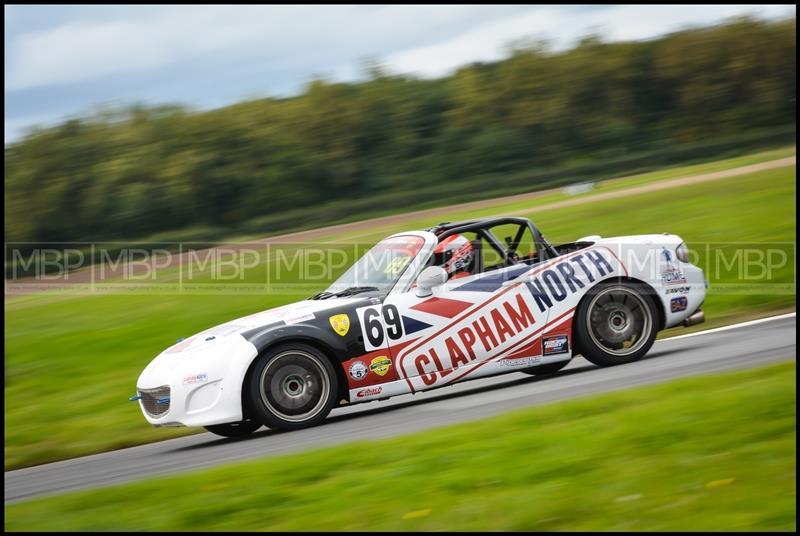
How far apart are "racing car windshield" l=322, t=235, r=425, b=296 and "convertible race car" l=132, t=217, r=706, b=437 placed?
18 millimetres

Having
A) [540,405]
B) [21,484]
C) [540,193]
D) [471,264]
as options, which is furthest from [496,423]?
[540,193]

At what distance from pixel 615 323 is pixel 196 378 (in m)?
4.24

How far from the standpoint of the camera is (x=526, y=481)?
5.58 metres

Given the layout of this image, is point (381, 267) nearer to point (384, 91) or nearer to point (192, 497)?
point (192, 497)

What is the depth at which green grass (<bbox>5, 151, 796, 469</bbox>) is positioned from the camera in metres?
11.0

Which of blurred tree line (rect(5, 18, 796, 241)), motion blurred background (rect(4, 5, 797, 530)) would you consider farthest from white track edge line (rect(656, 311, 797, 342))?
blurred tree line (rect(5, 18, 796, 241))

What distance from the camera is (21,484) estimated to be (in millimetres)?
Result: 8234

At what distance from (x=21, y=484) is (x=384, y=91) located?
113 feet

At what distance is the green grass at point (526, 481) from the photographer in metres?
4.97

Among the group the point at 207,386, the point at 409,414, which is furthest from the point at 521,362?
the point at 207,386

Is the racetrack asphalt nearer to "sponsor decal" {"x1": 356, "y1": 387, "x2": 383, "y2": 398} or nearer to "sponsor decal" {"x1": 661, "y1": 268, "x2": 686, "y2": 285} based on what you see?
"sponsor decal" {"x1": 356, "y1": 387, "x2": 383, "y2": 398}

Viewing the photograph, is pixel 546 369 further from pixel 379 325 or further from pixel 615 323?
pixel 379 325

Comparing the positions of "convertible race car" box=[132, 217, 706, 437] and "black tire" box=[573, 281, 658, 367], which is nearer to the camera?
"convertible race car" box=[132, 217, 706, 437]

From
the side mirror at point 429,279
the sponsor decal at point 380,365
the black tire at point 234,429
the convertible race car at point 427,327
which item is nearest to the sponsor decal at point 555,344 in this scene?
the convertible race car at point 427,327
